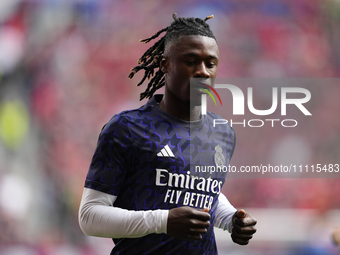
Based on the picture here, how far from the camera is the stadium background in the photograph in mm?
3471

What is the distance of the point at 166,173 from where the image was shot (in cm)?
131

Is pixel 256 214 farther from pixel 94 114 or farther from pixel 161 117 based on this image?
pixel 161 117

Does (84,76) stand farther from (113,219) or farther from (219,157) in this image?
(113,219)

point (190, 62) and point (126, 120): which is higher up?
point (190, 62)

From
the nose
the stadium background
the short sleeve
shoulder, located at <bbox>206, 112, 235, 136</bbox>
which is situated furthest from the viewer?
the stadium background

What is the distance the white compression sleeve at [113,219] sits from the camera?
3.82 feet

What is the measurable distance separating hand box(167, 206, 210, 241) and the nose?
1.60 ft

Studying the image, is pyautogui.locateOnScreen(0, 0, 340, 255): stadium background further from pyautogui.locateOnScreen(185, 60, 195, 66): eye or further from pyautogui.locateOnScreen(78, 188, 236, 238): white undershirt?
pyautogui.locateOnScreen(78, 188, 236, 238): white undershirt

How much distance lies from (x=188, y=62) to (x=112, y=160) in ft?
1.47

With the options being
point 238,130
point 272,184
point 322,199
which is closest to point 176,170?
point 238,130

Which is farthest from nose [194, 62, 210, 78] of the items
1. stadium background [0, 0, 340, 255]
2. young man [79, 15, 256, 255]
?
stadium background [0, 0, 340, 255]

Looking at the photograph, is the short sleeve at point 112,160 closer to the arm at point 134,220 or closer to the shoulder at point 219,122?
the arm at point 134,220

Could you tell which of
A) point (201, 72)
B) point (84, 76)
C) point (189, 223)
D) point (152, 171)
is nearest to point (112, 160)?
point (152, 171)

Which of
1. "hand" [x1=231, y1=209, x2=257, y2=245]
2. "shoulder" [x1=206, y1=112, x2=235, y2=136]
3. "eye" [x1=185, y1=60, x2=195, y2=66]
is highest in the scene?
"eye" [x1=185, y1=60, x2=195, y2=66]
